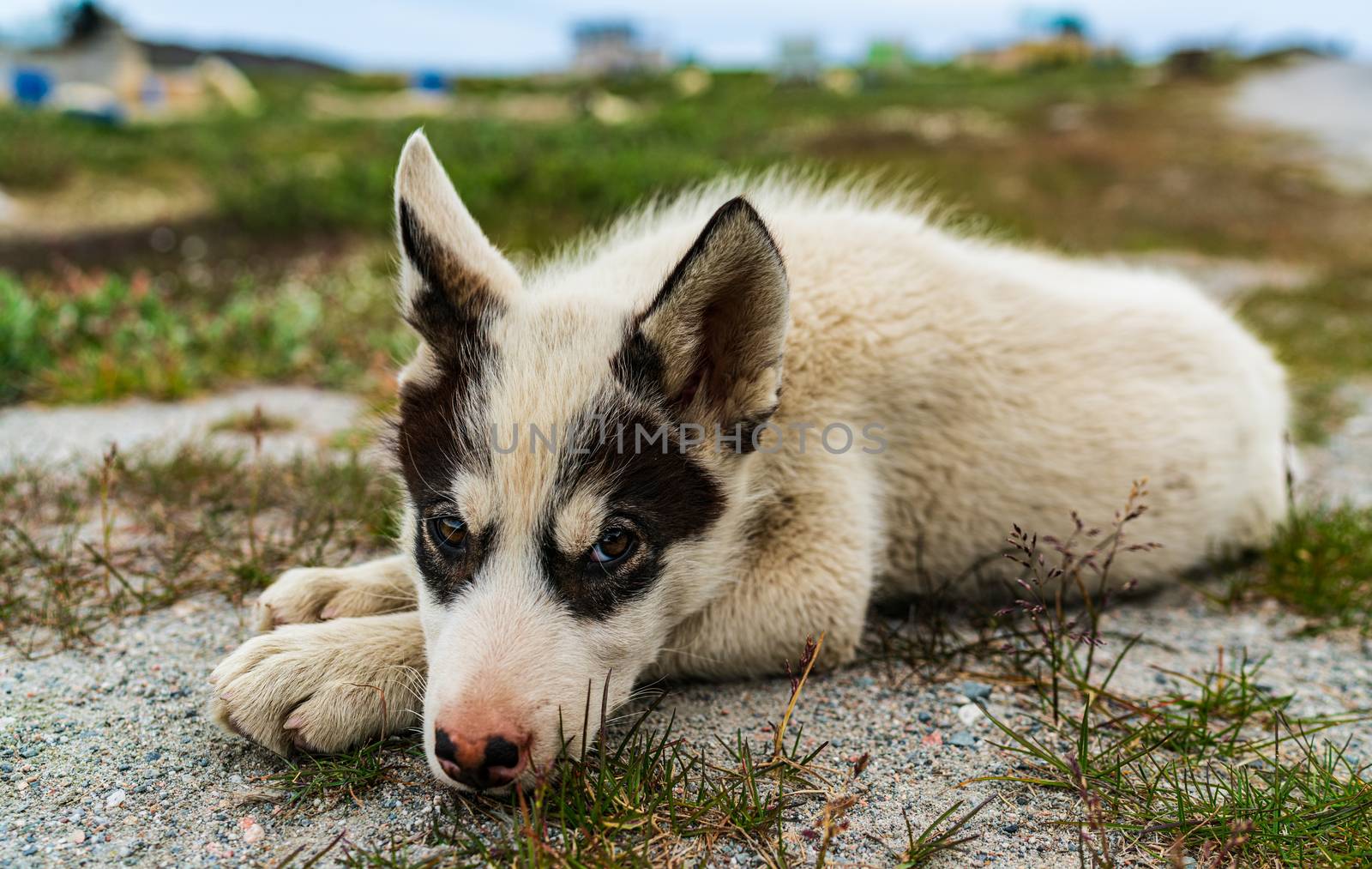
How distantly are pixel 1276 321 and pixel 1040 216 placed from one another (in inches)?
303

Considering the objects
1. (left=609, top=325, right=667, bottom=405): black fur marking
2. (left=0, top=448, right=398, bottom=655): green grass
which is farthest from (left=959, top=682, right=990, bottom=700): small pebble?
(left=0, top=448, right=398, bottom=655): green grass

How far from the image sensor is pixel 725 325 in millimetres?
2988

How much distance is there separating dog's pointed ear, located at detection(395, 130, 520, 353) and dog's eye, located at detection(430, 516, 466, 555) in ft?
1.97

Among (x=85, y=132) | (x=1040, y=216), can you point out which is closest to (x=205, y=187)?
(x=85, y=132)

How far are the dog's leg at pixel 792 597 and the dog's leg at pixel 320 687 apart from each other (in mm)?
852

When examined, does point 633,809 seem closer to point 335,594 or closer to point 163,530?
point 335,594

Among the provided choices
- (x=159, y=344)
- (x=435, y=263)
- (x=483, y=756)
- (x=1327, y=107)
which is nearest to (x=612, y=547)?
(x=483, y=756)

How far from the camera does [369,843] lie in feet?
7.93

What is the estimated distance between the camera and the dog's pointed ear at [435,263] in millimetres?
3041

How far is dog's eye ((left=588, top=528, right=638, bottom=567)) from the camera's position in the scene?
275cm

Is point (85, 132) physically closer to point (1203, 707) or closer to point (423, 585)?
point (423, 585)

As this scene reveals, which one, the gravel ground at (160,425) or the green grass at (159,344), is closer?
the gravel ground at (160,425)

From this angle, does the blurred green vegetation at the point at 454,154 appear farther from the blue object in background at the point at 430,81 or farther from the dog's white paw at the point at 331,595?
the blue object in background at the point at 430,81

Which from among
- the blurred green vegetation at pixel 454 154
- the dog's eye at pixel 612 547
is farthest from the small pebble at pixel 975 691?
the blurred green vegetation at pixel 454 154
